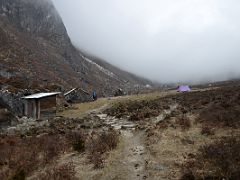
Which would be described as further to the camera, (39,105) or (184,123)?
(39,105)

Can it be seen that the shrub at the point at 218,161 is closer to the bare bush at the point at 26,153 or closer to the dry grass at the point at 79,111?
the bare bush at the point at 26,153

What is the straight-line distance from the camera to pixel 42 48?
438ft

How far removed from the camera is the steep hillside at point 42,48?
102 meters

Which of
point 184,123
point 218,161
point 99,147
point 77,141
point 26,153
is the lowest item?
point 26,153

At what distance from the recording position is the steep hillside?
10150cm

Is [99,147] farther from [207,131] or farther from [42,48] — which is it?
[42,48]

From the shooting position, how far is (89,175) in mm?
18312

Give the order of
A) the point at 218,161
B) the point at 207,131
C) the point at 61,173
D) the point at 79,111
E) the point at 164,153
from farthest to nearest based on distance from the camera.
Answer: the point at 79,111, the point at 207,131, the point at 164,153, the point at 61,173, the point at 218,161

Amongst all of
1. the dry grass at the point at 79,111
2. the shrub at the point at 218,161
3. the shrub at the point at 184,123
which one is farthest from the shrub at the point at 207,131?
the dry grass at the point at 79,111

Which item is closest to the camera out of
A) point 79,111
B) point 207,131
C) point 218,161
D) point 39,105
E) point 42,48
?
point 218,161

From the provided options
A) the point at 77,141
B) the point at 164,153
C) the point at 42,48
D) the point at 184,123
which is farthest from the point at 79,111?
the point at 42,48

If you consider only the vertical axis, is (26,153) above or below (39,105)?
below

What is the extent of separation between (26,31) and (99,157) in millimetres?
125493

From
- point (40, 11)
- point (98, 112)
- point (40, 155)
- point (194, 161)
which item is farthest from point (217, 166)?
point (40, 11)
